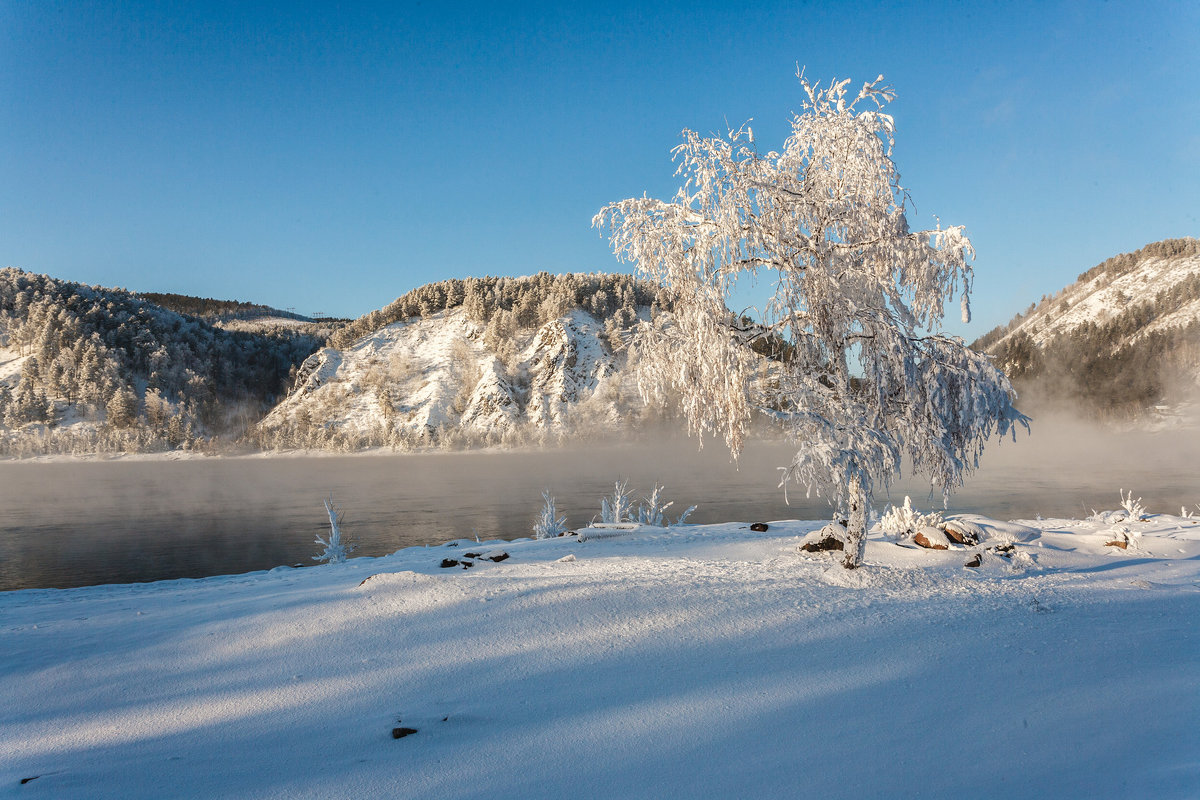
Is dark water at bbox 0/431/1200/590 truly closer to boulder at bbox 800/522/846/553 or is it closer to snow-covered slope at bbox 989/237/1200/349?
boulder at bbox 800/522/846/553

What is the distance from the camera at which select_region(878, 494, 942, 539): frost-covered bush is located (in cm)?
1062

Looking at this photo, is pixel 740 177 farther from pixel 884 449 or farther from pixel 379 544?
pixel 379 544

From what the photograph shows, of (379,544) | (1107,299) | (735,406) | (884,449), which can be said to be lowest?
(379,544)

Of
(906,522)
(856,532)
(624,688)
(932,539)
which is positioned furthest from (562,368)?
(624,688)

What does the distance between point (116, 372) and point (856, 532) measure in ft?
302

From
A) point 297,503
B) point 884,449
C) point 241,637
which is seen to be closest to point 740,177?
point 884,449

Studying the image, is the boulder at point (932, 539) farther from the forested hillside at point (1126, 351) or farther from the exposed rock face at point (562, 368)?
the forested hillside at point (1126, 351)

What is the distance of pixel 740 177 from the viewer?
26.1 feet

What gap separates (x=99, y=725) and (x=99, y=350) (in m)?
94.4

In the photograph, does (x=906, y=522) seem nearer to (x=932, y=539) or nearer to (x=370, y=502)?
(x=932, y=539)

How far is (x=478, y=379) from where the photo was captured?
264 ft

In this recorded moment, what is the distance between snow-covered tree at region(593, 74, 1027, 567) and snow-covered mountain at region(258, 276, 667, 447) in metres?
60.3

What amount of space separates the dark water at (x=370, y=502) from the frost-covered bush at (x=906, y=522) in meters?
8.85

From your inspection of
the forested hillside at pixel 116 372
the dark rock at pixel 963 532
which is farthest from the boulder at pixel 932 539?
the forested hillside at pixel 116 372
